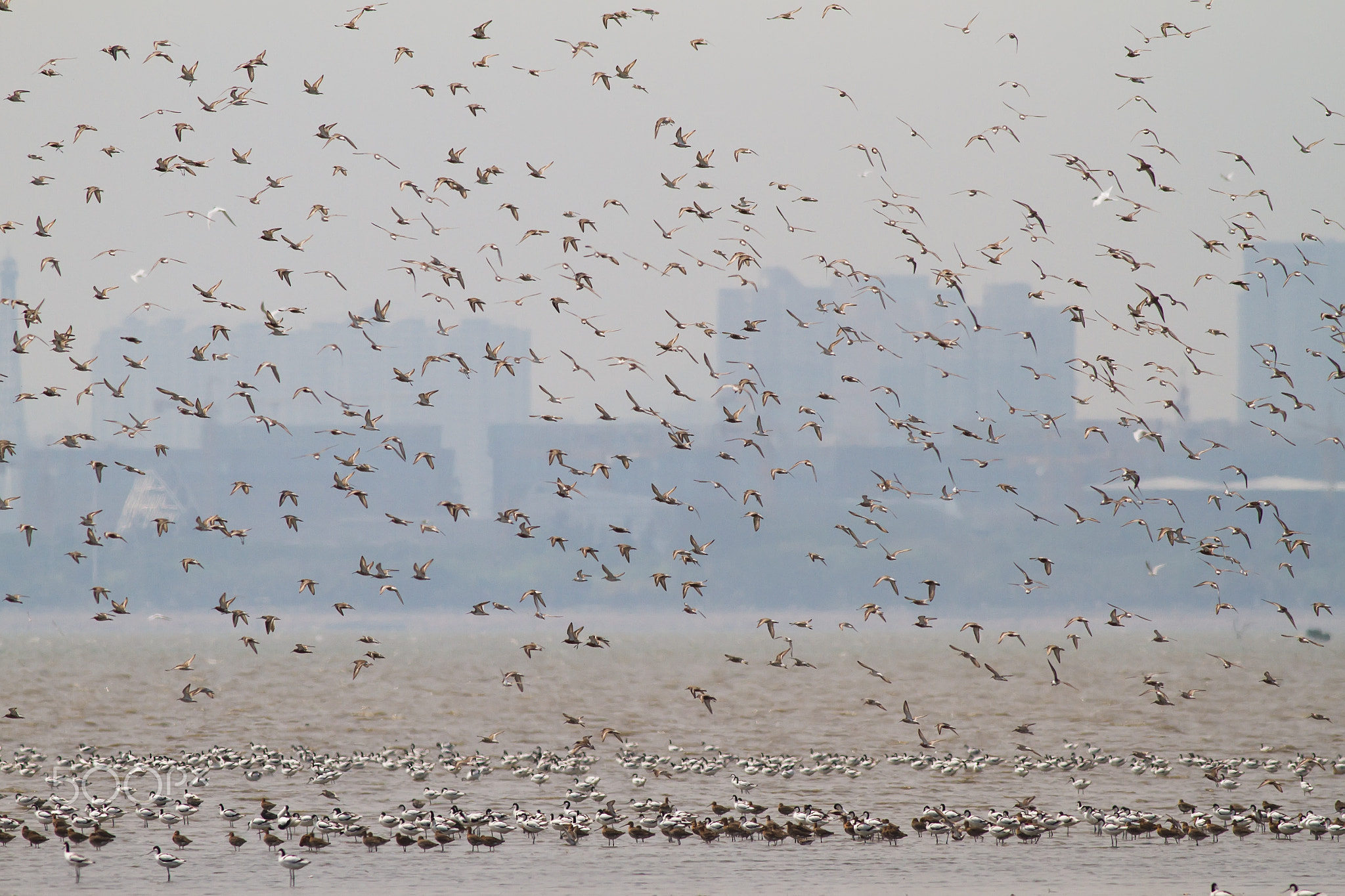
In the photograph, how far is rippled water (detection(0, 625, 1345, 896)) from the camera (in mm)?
27688

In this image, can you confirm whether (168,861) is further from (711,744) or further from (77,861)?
(711,744)

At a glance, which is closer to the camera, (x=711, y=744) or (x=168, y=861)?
(x=168, y=861)

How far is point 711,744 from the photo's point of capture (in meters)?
52.8

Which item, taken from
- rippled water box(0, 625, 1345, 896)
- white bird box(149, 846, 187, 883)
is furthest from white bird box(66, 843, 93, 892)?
white bird box(149, 846, 187, 883)

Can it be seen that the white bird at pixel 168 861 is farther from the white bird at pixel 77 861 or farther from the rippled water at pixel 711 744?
the white bird at pixel 77 861

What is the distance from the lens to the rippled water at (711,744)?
90.8 ft

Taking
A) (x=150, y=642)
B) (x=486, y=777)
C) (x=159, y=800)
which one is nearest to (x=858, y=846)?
(x=486, y=777)

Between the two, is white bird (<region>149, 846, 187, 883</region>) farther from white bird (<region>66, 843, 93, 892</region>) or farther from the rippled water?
white bird (<region>66, 843, 93, 892</region>)

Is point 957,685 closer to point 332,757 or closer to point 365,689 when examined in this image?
point 365,689

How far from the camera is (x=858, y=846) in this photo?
30.3 meters

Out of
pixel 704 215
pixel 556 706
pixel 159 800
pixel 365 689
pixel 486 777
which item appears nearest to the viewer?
pixel 159 800

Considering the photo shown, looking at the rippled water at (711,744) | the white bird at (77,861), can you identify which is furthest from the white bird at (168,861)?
the white bird at (77,861)

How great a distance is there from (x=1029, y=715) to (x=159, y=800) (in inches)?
1765

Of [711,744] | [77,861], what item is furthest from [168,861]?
[711,744]
